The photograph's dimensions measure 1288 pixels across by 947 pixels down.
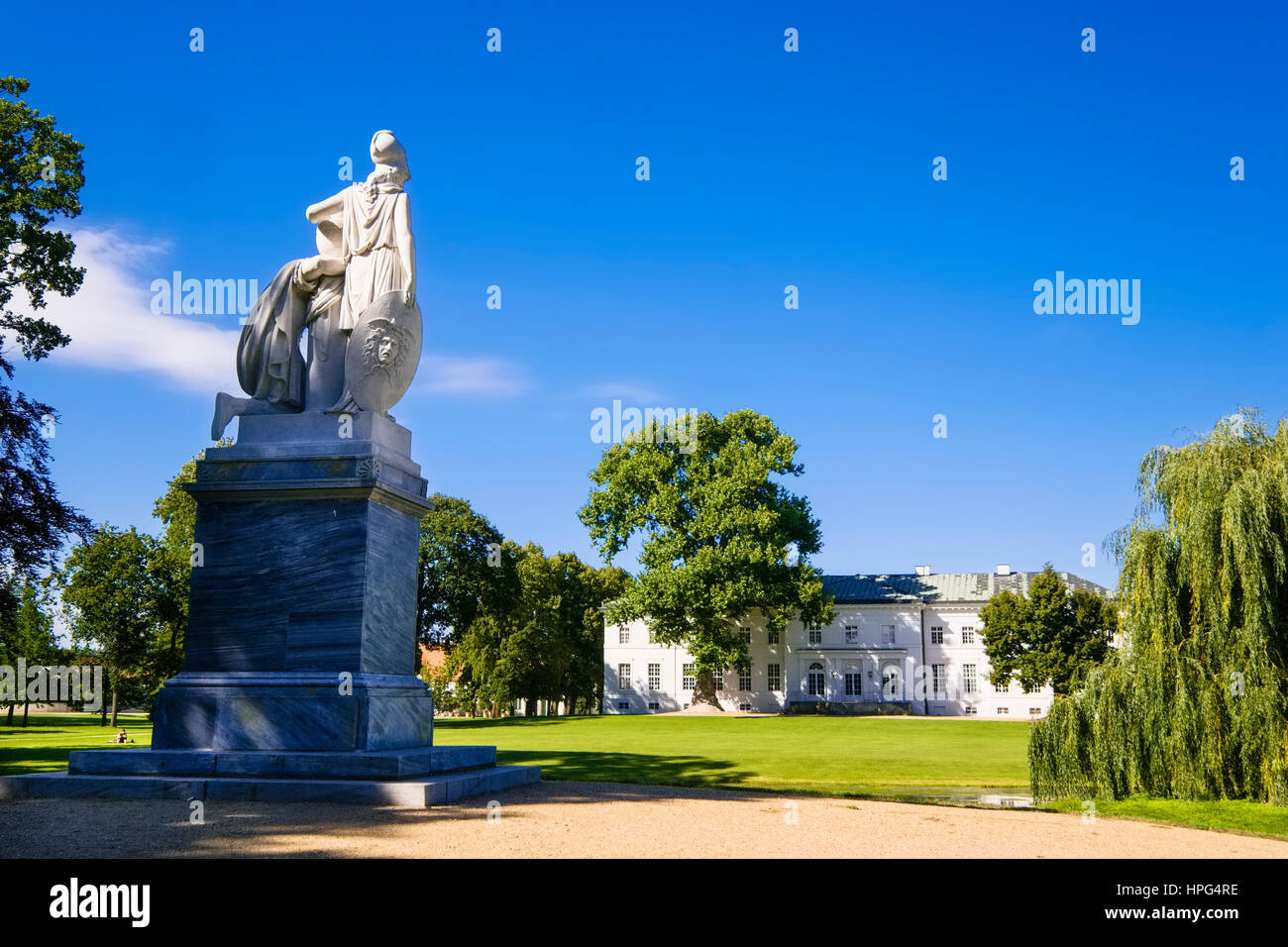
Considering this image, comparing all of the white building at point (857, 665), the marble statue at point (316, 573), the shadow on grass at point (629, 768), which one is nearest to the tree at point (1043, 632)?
the white building at point (857, 665)

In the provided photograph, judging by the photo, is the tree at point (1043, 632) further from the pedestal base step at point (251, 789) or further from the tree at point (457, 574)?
the pedestal base step at point (251, 789)

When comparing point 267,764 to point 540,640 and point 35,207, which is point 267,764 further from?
point 540,640

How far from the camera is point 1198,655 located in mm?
14641

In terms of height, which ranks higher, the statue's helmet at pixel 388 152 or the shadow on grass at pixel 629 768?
the statue's helmet at pixel 388 152

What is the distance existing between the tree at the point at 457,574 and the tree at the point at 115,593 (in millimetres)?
15150

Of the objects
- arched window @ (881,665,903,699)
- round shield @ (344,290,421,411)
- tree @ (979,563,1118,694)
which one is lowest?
arched window @ (881,665,903,699)

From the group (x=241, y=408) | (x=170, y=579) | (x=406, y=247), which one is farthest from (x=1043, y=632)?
(x=241, y=408)

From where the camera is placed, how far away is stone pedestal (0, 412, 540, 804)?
9.03 m

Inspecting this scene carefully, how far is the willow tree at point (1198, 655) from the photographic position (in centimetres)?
1368

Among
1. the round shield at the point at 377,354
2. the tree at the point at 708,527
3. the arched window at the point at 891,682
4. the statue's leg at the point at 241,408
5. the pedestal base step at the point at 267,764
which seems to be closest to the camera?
the pedestal base step at the point at 267,764

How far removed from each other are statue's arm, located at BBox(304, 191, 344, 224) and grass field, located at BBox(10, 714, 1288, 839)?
9.24m

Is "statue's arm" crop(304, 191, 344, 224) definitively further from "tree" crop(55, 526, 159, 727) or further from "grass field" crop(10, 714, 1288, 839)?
"tree" crop(55, 526, 159, 727)

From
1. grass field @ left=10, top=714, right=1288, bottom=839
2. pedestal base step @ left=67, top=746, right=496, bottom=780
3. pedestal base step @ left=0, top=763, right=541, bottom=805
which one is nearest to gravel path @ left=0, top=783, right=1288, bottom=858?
pedestal base step @ left=0, top=763, right=541, bottom=805
